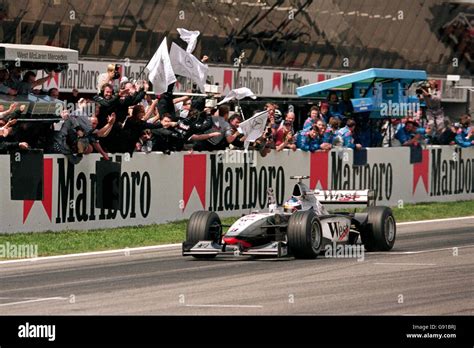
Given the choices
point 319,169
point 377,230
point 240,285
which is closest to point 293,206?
point 377,230

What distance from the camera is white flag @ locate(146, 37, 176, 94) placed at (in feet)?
72.1

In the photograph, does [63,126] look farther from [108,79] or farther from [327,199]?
[327,199]

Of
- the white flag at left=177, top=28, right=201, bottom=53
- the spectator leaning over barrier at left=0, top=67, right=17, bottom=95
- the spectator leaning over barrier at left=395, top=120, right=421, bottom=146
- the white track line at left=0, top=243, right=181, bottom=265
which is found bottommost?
the white track line at left=0, top=243, right=181, bottom=265

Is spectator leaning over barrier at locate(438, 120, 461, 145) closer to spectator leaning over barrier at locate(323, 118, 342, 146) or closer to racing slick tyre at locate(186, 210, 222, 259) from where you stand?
spectator leaning over barrier at locate(323, 118, 342, 146)

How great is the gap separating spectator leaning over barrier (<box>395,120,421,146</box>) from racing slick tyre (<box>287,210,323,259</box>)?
11.9 meters

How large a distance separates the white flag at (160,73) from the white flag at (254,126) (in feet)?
4.67

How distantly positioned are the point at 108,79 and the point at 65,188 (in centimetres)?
206

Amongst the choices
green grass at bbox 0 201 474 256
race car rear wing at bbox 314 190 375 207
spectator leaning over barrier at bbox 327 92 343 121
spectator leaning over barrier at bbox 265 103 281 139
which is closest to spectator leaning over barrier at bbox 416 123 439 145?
spectator leaning over barrier at bbox 327 92 343 121

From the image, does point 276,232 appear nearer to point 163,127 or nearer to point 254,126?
point 163,127

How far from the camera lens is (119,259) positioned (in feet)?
56.1

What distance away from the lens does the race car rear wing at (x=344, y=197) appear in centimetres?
1850

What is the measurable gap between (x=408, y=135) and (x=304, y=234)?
12.6m
